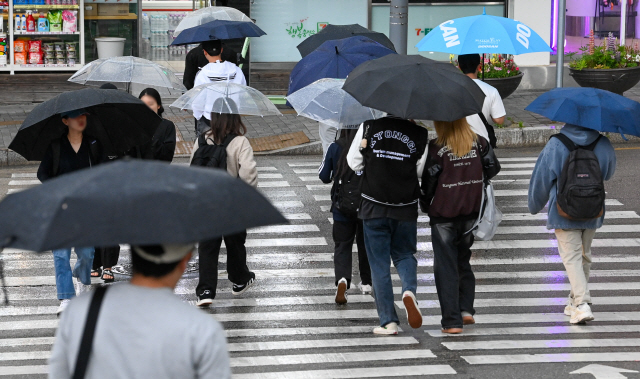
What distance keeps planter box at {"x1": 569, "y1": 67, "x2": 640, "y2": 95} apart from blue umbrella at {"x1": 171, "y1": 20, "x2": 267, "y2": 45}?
6.45 meters

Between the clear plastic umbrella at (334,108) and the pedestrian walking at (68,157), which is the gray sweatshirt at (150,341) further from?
the clear plastic umbrella at (334,108)

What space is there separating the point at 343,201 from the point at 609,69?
941cm

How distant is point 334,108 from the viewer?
7293mm

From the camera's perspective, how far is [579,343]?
6.43m

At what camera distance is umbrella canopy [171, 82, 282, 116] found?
7.25 meters

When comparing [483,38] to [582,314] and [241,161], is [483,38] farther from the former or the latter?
[582,314]

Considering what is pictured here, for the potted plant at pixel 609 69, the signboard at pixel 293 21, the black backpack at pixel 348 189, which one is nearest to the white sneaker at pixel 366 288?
the black backpack at pixel 348 189

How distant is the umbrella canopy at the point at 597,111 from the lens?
6594 millimetres

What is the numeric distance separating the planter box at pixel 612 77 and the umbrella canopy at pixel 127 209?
13425 millimetres

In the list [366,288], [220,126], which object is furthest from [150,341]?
[366,288]

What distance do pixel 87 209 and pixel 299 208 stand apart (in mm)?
8042

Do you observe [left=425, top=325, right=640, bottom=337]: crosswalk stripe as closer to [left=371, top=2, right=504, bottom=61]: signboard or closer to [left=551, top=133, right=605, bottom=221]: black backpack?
[left=551, top=133, right=605, bottom=221]: black backpack

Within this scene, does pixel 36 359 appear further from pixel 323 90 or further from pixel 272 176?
Result: pixel 272 176

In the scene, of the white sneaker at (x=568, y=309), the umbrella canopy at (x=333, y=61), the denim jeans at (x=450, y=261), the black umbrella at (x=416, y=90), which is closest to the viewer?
the black umbrella at (x=416, y=90)
